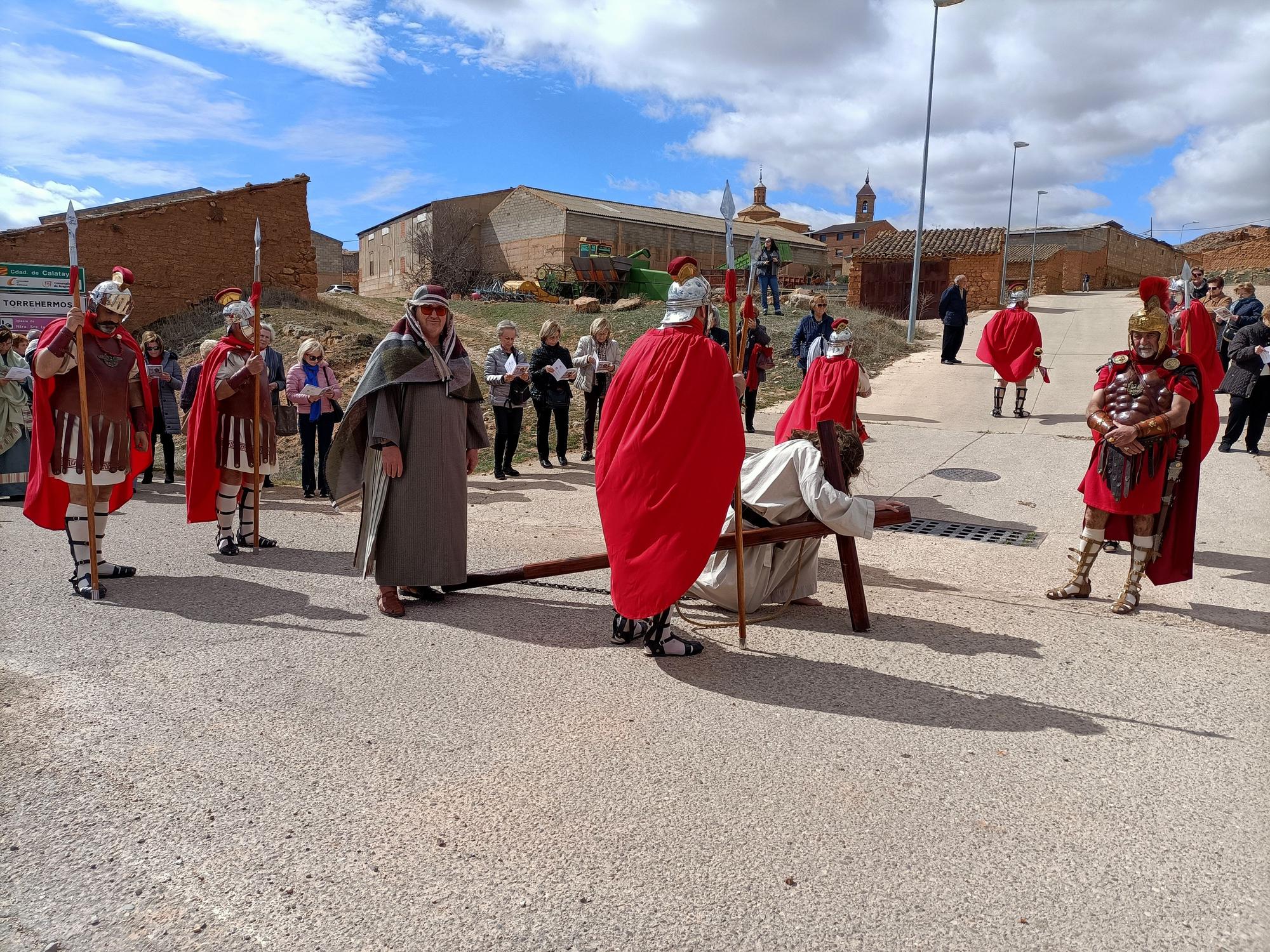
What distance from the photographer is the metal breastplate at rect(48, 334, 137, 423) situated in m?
5.65

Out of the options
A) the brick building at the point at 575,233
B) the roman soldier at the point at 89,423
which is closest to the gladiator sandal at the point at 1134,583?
the roman soldier at the point at 89,423

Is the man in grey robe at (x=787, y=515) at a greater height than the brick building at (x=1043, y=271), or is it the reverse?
the brick building at (x=1043, y=271)

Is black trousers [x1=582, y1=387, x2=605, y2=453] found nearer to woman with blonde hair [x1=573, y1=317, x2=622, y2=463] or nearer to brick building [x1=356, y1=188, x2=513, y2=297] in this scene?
woman with blonde hair [x1=573, y1=317, x2=622, y2=463]

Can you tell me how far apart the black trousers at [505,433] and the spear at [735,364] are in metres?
5.49

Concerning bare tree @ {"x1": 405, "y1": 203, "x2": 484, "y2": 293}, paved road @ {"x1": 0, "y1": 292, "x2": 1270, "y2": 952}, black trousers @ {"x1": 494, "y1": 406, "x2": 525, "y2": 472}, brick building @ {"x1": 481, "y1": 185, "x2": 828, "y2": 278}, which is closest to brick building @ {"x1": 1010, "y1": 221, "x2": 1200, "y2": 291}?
brick building @ {"x1": 481, "y1": 185, "x2": 828, "y2": 278}

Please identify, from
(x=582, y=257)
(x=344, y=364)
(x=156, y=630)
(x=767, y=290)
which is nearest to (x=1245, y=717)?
(x=156, y=630)

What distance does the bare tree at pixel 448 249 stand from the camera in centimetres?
4531

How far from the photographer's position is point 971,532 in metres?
7.32

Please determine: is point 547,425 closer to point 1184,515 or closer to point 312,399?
point 312,399

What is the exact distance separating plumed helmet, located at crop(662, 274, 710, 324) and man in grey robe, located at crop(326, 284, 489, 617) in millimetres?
1496

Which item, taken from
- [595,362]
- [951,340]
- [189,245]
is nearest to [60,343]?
[595,362]

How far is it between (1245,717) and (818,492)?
6.87 ft

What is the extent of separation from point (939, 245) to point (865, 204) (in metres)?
72.1

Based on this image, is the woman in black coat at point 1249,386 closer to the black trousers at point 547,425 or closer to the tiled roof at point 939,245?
the black trousers at point 547,425
